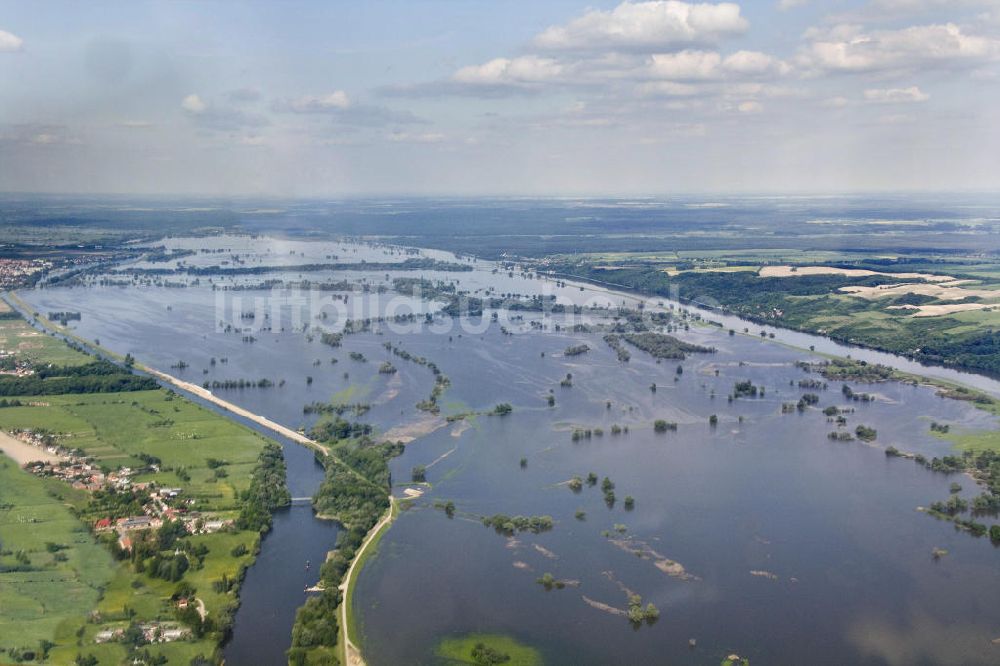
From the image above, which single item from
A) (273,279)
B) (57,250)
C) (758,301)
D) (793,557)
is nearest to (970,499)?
(793,557)

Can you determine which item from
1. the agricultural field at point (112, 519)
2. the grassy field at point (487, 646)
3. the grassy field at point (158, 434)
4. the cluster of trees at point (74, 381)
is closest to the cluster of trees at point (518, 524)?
the grassy field at point (487, 646)

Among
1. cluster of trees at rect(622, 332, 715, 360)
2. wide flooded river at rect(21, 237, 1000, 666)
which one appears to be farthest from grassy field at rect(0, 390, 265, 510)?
cluster of trees at rect(622, 332, 715, 360)

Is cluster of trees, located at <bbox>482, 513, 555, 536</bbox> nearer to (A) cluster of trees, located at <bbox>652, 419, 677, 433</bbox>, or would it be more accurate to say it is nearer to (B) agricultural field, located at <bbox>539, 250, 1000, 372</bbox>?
(A) cluster of trees, located at <bbox>652, 419, 677, 433</bbox>

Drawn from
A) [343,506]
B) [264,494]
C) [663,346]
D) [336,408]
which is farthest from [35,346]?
[663,346]

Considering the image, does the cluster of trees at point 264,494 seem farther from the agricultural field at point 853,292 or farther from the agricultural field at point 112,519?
the agricultural field at point 853,292

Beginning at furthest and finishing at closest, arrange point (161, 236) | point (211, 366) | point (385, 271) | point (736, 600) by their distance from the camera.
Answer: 1. point (161, 236)
2. point (385, 271)
3. point (211, 366)
4. point (736, 600)

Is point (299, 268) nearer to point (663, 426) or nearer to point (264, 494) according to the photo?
point (663, 426)

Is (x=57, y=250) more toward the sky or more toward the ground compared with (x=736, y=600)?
more toward the sky

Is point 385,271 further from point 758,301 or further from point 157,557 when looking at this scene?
point 157,557
